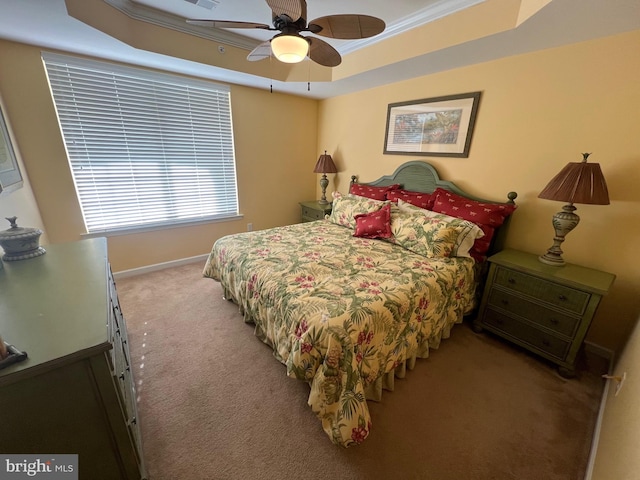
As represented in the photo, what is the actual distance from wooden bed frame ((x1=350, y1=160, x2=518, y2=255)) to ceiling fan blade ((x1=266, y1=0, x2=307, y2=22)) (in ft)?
6.28

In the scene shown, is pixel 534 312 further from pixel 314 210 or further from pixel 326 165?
pixel 326 165

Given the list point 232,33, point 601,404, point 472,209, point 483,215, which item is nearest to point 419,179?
point 472,209

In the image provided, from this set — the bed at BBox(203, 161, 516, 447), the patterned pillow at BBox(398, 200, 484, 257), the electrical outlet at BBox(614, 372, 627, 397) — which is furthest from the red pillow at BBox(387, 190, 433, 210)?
the electrical outlet at BBox(614, 372, 627, 397)

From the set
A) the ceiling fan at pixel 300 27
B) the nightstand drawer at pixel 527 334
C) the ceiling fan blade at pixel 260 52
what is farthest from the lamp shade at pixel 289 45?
the nightstand drawer at pixel 527 334

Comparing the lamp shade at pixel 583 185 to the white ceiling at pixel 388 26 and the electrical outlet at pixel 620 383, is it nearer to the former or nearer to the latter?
the white ceiling at pixel 388 26

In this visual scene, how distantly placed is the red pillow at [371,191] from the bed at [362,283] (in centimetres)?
4

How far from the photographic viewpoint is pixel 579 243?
1938mm

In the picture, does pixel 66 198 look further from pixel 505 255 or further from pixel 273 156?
pixel 505 255

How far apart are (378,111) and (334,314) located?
273cm

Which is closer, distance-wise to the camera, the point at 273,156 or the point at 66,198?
the point at 66,198

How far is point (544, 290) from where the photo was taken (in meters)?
1.77

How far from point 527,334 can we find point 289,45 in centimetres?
251

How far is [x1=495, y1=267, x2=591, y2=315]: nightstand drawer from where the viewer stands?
1641 millimetres

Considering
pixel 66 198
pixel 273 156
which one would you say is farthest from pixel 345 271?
pixel 66 198
